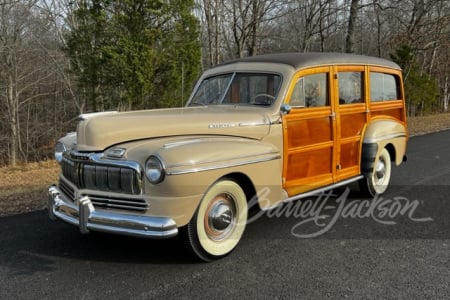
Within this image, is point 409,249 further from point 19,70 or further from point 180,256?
point 19,70

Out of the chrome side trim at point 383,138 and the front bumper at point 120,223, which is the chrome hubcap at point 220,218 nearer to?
the front bumper at point 120,223

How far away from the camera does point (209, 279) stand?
11.8 feet

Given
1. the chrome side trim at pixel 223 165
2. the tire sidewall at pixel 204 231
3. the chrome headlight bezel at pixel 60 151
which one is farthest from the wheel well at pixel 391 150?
the chrome headlight bezel at pixel 60 151

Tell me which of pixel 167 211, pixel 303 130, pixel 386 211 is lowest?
pixel 386 211

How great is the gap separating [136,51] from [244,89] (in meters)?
8.51

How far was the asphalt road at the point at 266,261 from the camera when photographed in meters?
3.38

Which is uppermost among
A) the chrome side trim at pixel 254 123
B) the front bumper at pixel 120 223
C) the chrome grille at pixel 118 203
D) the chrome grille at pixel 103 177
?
the chrome side trim at pixel 254 123

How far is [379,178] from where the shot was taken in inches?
256

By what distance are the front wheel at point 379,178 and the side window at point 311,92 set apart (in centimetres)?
147

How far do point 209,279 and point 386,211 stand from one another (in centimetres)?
293

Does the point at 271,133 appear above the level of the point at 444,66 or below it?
below

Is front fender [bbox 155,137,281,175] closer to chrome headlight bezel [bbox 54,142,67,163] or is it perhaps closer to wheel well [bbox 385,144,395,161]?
chrome headlight bezel [bbox 54,142,67,163]

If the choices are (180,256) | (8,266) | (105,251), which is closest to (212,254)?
(180,256)

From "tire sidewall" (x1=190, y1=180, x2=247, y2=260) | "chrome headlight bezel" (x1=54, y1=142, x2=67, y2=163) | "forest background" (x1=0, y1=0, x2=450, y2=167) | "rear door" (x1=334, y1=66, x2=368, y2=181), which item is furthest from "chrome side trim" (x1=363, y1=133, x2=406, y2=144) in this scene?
"forest background" (x1=0, y1=0, x2=450, y2=167)
